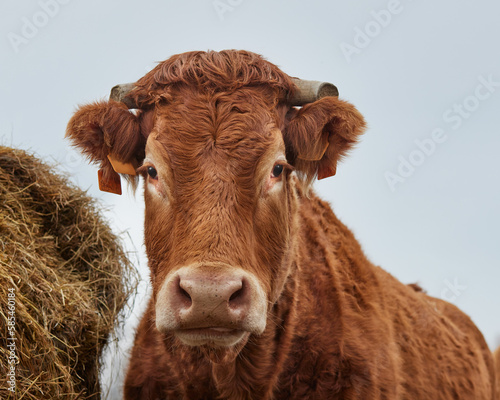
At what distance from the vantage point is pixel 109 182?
3758 mm

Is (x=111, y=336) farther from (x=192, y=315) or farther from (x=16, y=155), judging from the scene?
(x=192, y=315)

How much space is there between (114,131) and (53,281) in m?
1.26

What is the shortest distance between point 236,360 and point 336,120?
1.57 meters

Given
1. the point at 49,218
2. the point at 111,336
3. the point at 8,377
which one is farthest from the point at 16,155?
the point at 8,377

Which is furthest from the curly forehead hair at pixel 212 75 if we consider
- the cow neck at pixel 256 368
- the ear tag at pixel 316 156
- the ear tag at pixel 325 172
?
the cow neck at pixel 256 368

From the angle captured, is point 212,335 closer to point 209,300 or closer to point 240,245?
point 209,300

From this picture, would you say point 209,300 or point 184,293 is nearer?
point 209,300

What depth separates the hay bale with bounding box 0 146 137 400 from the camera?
3.36 m

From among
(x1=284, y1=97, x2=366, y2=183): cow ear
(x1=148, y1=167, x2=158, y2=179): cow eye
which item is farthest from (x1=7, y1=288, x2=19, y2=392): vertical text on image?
(x1=284, y1=97, x2=366, y2=183): cow ear

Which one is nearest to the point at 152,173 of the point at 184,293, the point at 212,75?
the point at 212,75

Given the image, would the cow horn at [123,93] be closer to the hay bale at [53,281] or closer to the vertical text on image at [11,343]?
the hay bale at [53,281]

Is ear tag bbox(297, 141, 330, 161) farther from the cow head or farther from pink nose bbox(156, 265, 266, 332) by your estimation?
pink nose bbox(156, 265, 266, 332)

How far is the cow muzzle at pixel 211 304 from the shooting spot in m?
2.46

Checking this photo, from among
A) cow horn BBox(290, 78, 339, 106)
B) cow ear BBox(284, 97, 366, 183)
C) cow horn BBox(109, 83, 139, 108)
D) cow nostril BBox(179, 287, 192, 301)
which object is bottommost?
cow nostril BBox(179, 287, 192, 301)
